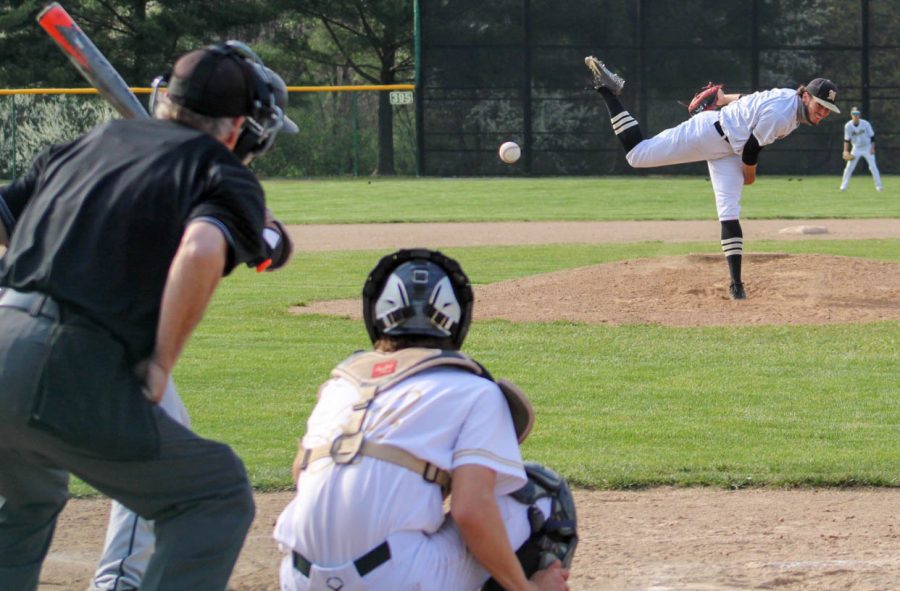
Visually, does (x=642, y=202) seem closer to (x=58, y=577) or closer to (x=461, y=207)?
(x=461, y=207)

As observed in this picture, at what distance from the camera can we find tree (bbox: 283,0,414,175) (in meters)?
42.6

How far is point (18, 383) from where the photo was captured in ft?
10.3

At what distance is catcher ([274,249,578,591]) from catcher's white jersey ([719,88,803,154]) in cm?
881

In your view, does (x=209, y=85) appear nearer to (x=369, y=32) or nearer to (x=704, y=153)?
(x=704, y=153)

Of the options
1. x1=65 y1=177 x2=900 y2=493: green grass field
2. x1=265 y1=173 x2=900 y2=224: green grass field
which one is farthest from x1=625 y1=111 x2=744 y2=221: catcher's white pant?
x1=265 y1=173 x2=900 y2=224: green grass field

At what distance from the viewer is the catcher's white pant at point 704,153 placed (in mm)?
12016

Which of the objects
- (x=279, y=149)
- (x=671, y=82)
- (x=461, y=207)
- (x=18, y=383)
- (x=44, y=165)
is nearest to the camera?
(x=18, y=383)

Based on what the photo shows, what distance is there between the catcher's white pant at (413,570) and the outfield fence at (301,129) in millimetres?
32071

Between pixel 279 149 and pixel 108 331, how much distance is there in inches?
1493

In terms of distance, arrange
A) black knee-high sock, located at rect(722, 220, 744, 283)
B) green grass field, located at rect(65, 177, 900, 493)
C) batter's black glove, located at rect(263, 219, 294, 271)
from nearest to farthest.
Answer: batter's black glove, located at rect(263, 219, 294, 271), green grass field, located at rect(65, 177, 900, 493), black knee-high sock, located at rect(722, 220, 744, 283)

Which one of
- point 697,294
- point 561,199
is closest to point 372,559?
point 697,294

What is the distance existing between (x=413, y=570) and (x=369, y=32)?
42.0m

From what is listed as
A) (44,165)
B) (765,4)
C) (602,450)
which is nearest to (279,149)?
(765,4)

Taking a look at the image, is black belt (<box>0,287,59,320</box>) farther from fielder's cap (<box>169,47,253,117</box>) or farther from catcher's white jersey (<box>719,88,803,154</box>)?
catcher's white jersey (<box>719,88,803,154</box>)
